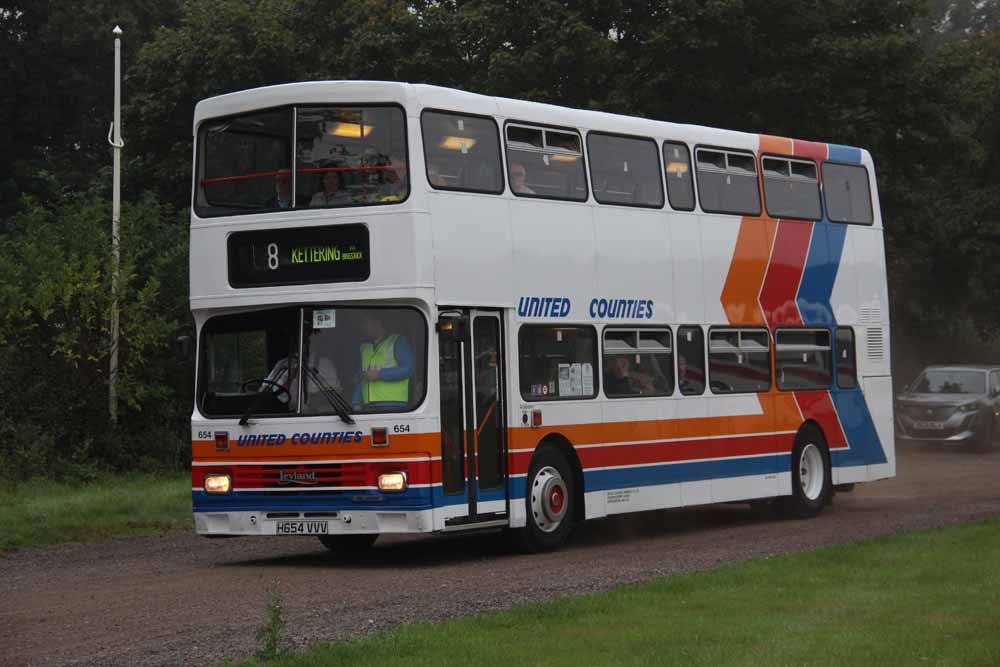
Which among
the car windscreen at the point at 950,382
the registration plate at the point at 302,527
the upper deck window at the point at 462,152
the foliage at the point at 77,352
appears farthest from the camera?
the car windscreen at the point at 950,382

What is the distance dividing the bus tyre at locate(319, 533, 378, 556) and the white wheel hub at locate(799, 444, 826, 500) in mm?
6542

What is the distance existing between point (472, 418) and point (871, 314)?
8.98m

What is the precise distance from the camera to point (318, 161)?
16.2 m

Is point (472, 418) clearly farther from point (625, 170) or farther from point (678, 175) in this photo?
point (678, 175)

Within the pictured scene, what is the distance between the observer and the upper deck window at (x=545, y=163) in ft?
57.6

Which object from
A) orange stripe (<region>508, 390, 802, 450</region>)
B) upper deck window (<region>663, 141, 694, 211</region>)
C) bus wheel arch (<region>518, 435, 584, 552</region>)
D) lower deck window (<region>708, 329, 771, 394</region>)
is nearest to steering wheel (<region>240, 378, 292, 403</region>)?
orange stripe (<region>508, 390, 802, 450</region>)

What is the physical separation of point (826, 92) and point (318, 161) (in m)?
22.6

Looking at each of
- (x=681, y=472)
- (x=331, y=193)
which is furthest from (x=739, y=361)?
(x=331, y=193)

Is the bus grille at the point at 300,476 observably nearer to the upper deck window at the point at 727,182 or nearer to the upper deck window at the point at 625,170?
the upper deck window at the point at 625,170

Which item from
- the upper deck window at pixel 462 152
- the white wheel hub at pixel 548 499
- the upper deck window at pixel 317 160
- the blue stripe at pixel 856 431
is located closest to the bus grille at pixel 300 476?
the white wheel hub at pixel 548 499

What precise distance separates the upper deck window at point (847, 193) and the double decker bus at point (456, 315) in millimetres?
2400

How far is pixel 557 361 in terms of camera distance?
18.0 m

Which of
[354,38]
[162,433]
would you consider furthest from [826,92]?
[162,433]

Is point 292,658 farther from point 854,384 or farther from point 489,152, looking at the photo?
point 854,384
